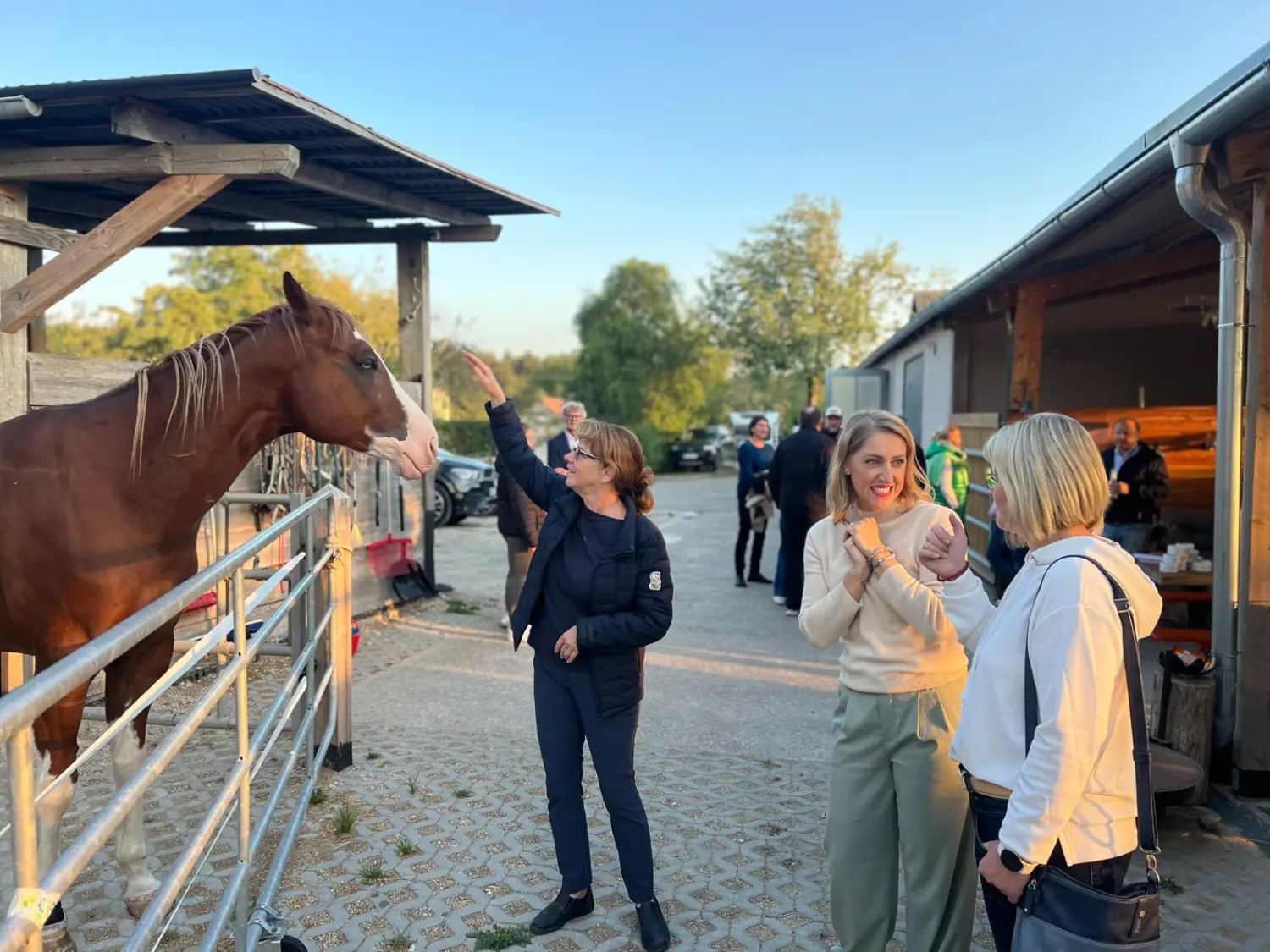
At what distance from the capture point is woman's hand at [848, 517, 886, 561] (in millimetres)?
2246

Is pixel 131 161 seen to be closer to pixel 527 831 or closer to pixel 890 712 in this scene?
pixel 527 831

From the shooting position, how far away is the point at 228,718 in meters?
4.57

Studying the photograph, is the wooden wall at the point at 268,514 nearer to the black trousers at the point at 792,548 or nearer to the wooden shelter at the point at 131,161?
the wooden shelter at the point at 131,161

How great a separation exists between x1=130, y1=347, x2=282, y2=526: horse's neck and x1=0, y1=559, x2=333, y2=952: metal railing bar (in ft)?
2.52

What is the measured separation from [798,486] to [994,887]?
19.0 feet

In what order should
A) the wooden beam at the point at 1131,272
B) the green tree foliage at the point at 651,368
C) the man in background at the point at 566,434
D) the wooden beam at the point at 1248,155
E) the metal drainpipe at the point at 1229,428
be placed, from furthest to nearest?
the green tree foliage at the point at 651,368 < the wooden beam at the point at 1131,272 < the man in background at the point at 566,434 < the metal drainpipe at the point at 1229,428 < the wooden beam at the point at 1248,155

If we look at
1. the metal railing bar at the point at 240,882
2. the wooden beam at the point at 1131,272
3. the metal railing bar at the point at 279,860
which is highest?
the wooden beam at the point at 1131,272

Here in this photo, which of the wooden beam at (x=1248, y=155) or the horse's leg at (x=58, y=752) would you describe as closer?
the horse's leg at (x=58, y=752)

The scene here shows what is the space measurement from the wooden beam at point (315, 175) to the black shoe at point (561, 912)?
156 inches

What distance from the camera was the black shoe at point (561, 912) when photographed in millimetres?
2836

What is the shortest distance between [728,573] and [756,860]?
671cm

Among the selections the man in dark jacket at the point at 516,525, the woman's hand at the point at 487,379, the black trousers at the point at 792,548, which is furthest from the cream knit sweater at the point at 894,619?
the black trousers at the point at 792,548

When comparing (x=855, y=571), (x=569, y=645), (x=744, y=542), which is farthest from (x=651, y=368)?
(x=855, y=571)

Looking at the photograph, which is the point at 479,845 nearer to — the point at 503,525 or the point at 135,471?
the point at 135,471
